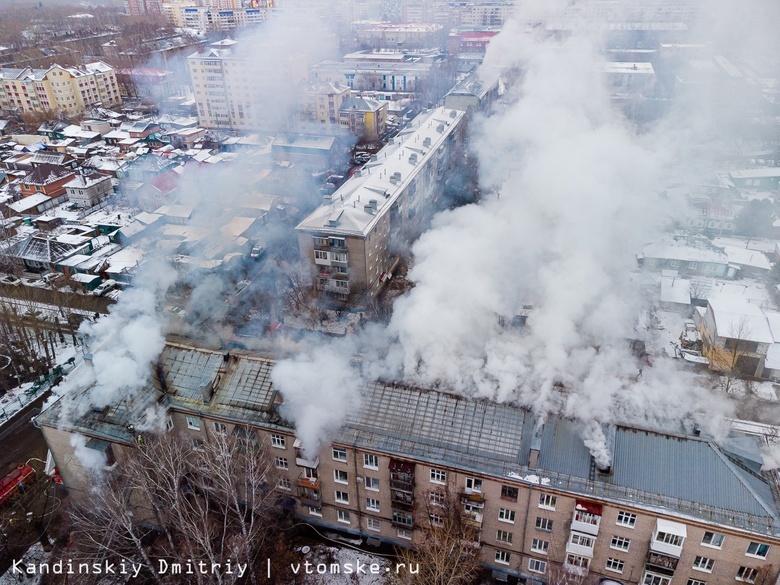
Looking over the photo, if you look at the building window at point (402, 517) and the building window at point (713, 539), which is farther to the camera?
the building window at point (402, 517)

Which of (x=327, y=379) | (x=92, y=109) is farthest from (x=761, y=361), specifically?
(x=92, y=109)

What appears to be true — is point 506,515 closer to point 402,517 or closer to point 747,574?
point 402,517

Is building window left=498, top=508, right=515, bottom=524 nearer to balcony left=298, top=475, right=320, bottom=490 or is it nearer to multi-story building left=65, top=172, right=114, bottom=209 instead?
balcony left=298, top=475, right=320, bottom=490

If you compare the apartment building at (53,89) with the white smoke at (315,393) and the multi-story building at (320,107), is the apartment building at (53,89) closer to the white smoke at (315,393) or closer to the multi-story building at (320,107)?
the multi-story building at (320,107)

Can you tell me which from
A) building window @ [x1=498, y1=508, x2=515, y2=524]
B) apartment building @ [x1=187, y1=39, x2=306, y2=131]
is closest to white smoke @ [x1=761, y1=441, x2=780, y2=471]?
building window @ [x1=498, y1=508, x2=515, y2=524]

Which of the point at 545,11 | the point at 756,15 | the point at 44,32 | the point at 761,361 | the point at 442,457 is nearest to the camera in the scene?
the point at 442,457

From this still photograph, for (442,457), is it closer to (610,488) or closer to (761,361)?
(610,488)

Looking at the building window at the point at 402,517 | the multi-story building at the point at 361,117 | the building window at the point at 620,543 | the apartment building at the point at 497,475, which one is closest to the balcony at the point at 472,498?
the apartment building at the point at 497,475

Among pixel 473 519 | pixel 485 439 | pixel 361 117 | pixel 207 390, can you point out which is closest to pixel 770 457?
pixel 485 439
